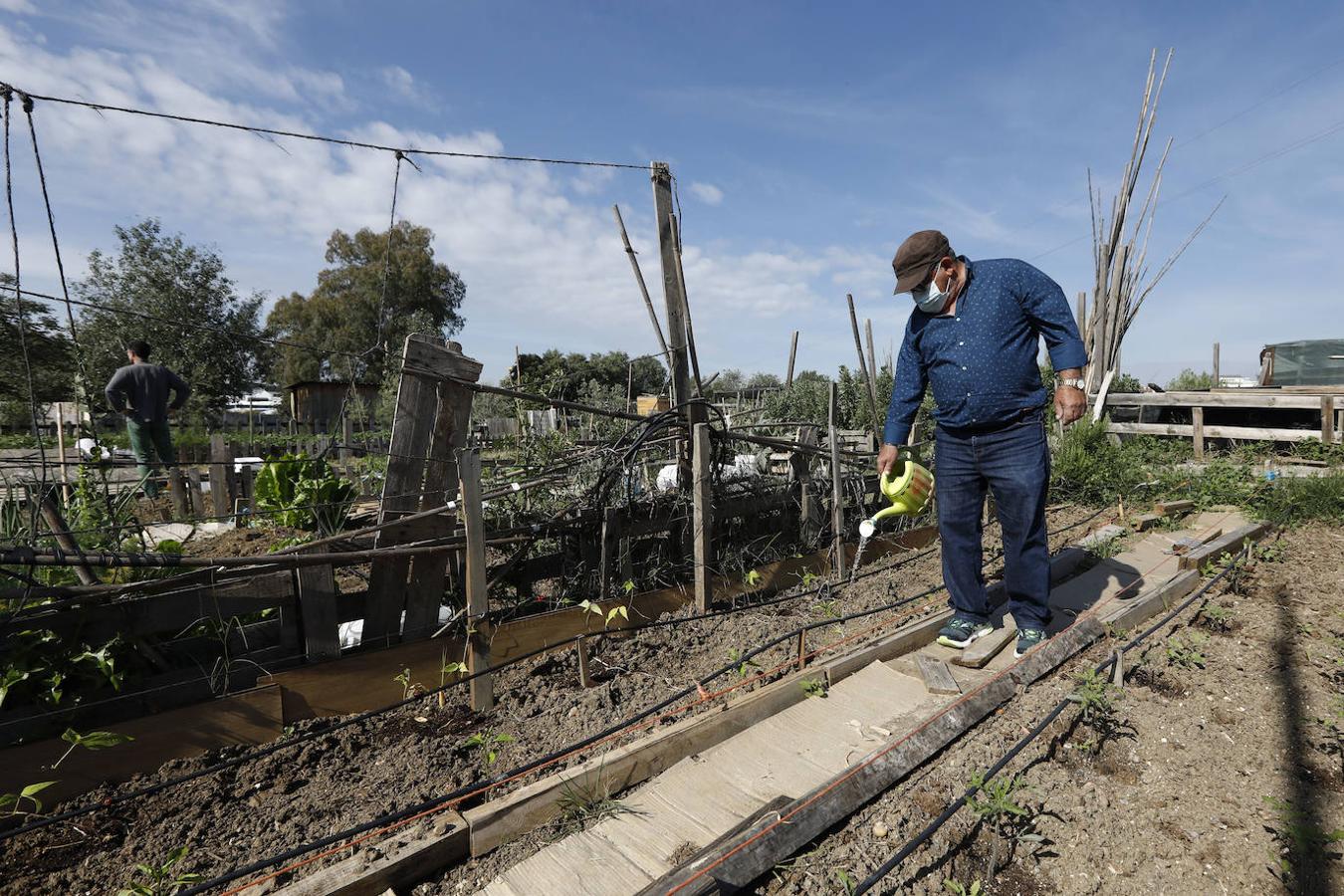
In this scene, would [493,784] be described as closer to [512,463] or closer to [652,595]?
[652,595]

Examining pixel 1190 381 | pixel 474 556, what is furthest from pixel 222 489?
pixel 1190 381

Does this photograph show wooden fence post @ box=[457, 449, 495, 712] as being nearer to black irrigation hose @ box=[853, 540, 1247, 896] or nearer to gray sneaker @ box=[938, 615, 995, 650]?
black irrigation hose @ box=[853, 540, 1247, 896]

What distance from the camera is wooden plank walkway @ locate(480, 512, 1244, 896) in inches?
73.2

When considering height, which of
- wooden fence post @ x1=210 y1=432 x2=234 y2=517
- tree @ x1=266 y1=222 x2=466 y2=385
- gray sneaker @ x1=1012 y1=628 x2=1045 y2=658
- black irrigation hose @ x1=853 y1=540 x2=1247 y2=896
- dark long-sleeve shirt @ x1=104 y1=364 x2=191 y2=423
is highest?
tree @ x1=266 y1=222 x2=466 y2=385

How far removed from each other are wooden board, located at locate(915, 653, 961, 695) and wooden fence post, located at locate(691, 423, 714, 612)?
51.1 inches

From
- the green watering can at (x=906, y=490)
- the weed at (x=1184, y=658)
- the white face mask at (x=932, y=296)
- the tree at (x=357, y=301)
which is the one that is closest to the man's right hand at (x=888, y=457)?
the green watering can at (x=906, y=490)

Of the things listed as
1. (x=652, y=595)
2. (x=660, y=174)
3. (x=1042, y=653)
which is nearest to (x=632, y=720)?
(x=652, y=595)

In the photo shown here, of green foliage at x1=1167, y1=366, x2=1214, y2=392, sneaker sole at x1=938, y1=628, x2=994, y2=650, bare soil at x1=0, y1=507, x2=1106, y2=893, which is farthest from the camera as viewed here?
green foliage at x1=1167, y1=366, x2=1214, y2=392

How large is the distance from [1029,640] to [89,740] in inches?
147

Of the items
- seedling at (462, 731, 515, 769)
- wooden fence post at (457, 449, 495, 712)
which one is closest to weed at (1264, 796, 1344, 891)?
seedling at (462, 731, 515, 769)

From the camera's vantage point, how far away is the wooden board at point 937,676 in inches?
108

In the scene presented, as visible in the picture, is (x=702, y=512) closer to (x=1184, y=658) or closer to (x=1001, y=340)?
(x=1001, y=340)

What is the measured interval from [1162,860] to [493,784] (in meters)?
1.98

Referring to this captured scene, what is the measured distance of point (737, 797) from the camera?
2170mm
